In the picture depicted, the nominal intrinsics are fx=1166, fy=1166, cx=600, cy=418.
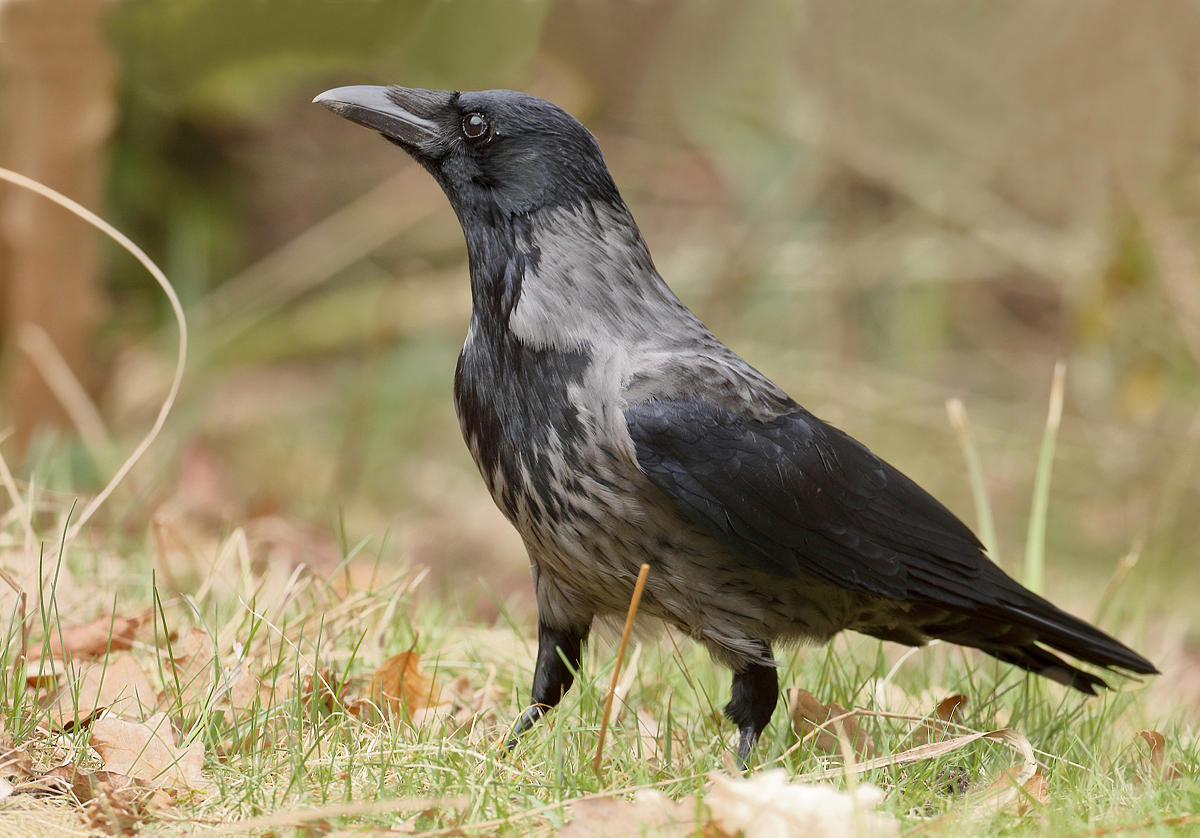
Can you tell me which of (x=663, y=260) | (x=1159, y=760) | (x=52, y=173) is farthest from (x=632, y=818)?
(x=663, y=260)

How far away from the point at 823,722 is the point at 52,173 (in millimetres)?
4111

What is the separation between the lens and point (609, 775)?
229 cm

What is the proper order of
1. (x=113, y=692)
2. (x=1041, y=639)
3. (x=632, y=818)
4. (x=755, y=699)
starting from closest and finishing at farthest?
(x=632, y=818) → (x=113, y=692) → (x=755, y=699) → (x=1041, y=639)

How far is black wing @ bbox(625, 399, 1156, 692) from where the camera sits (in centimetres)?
251

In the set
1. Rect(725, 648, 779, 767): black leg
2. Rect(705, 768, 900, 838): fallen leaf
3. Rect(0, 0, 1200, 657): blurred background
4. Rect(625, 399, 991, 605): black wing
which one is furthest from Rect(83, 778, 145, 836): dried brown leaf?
Rect(0, 0, 1200, 657): blurred background

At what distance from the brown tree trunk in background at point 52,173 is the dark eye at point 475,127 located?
281 cm

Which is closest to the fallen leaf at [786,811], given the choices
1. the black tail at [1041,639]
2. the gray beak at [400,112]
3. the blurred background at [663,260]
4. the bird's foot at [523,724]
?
the bird's foot at [523,724]

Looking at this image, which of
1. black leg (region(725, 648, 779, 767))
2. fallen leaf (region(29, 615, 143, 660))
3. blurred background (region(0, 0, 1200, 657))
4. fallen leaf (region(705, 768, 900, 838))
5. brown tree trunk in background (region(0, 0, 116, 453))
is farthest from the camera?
blurred background (region(0, 0, 1200, 657))

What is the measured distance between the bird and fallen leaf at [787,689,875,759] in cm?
14

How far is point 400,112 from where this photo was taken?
289 cm

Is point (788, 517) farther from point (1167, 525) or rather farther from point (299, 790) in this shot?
point (1167, 525)

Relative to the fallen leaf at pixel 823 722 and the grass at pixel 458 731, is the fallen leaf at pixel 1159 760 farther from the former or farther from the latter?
the fallen leaf at pixel 823 722

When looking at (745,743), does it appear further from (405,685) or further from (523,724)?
(405,685)

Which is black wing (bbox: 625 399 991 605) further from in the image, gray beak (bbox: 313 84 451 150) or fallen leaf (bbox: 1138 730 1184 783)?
gray beak (bbox: 313 84 451 150)
